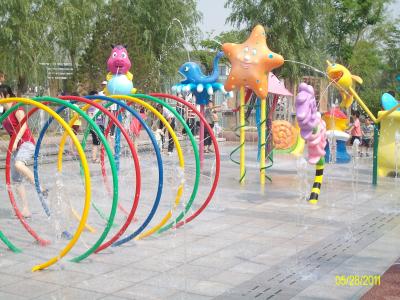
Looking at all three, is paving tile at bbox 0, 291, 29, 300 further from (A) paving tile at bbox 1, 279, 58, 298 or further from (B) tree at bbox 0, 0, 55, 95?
(B) tree at bbox 0, 0, 55, 95

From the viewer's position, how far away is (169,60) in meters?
26.5

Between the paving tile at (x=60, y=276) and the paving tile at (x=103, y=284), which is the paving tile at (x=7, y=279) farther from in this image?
the paving tile at (x=103, y=284)

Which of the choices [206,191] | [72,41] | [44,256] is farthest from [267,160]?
[72,41]

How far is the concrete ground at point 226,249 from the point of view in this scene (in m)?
4.53

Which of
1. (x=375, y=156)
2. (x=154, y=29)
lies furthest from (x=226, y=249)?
(x=154, y=29)

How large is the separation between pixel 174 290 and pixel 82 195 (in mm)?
4313

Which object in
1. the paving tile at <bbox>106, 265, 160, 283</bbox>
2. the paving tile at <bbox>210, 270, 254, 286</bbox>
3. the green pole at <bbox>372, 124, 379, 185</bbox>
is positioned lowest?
the paving tile at <bbox>106, 265, 160, 283</bbox>

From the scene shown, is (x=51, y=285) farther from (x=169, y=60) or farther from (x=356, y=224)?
(x=169, y=60)
